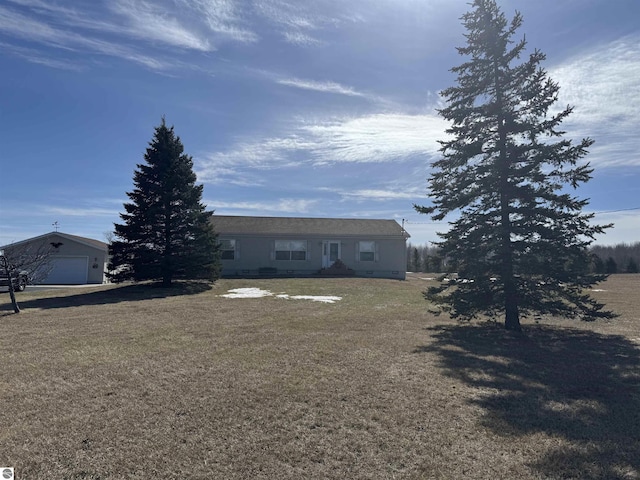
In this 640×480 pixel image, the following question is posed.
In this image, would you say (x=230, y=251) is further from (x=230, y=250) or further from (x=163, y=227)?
(x=163, y=227)

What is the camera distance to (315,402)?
4.88 metres

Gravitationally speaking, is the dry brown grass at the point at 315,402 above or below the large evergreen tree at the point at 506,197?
below

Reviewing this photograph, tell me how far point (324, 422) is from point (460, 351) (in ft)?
14.6

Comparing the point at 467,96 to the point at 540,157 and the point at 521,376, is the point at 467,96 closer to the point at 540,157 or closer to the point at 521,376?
the point at 540,157

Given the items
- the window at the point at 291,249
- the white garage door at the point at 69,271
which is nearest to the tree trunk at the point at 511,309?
the window at the point at 291,249

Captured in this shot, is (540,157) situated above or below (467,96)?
below

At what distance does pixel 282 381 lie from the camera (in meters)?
5.65

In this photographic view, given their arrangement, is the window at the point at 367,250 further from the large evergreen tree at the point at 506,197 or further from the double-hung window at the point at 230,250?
the large evergreen tree at the point at 506,197

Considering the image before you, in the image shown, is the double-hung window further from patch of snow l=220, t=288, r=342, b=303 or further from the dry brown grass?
the dry brown grass

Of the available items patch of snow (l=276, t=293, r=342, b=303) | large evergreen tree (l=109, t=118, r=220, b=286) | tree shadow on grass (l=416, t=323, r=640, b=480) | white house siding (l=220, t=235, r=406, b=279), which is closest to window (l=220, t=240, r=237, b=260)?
white house siding (l=220, t=235, r=406, b=279)

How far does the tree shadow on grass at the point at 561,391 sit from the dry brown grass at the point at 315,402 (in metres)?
0.03

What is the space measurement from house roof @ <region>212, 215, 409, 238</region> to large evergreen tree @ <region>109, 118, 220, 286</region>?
7.26m

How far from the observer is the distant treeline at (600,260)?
411 inches

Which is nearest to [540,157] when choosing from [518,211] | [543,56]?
A: [518,211]
